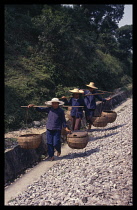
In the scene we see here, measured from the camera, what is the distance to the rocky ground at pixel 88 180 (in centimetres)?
452

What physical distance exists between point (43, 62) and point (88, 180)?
A: 1218 centimetres

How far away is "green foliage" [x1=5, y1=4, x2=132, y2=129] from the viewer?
12.4m

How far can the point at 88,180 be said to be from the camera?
17.7 ft

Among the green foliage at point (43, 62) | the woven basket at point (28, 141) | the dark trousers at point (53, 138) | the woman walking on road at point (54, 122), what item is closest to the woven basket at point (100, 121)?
the woman walking on road at point (54, 122)

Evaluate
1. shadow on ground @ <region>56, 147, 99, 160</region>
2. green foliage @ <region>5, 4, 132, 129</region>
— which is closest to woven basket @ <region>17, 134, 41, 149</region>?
shadow on ground @ <region>56, 147, 99, 160</region>

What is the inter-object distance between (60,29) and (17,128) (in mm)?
9064

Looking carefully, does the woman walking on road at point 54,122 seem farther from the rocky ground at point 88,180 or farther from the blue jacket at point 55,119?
the rocky ground at point 88,180

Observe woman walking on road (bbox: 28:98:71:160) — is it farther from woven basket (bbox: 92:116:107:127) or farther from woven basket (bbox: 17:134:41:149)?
woven basket (bbox: 92:116:107:127)

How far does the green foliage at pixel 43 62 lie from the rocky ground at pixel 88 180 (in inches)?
168

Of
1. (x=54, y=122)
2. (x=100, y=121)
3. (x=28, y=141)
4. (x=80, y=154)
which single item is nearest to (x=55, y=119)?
(x=54, y=122)

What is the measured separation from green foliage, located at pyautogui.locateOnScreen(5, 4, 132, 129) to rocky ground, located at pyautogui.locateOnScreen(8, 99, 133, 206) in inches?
168
